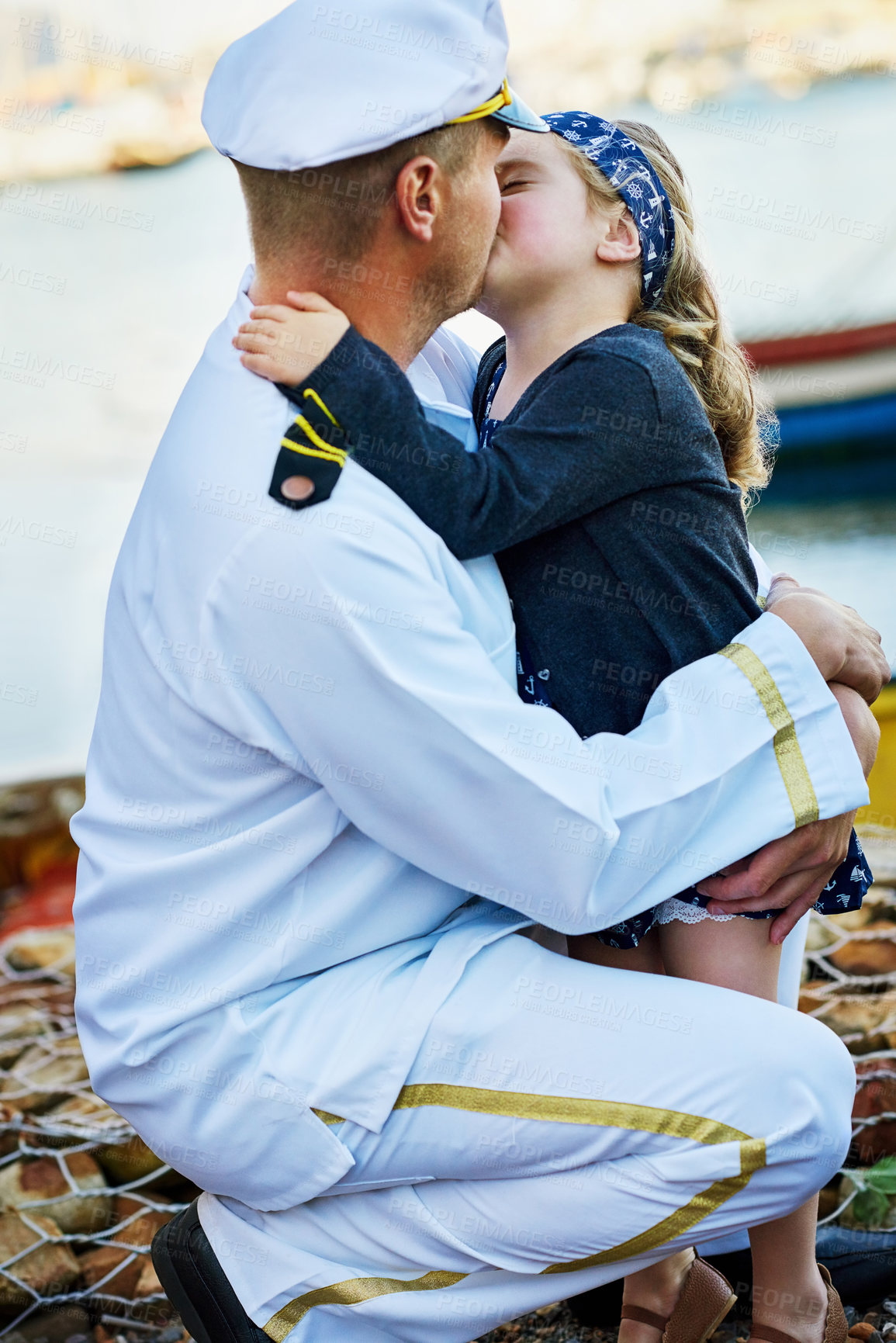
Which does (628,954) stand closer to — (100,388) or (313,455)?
(313,455)

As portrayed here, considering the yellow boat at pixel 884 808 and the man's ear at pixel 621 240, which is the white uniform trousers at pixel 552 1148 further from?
the yellow boat at pixel 884 808

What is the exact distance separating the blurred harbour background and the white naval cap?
444 cm

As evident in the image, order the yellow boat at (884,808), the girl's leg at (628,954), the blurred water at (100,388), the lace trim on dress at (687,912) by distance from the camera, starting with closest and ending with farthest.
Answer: the lace trim on dress at (687,912) < the girl's leg at (628,954) < the yellow boat at (884,808) < the blurred water at (100,388)

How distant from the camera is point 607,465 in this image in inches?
52.7

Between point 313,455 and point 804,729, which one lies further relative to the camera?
point 804,729

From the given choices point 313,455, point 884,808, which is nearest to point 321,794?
point 313,455

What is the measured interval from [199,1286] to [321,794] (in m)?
0.58

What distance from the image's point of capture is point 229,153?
50.3 inches

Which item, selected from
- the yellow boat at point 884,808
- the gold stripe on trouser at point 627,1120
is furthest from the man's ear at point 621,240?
the yellow boat at point 884,808

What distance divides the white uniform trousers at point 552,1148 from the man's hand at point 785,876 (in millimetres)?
107

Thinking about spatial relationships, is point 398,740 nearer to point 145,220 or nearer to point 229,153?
point 229,153

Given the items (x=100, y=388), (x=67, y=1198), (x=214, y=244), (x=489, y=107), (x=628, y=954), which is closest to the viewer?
(x=489, y=107)

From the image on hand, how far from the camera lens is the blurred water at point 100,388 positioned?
5824mm

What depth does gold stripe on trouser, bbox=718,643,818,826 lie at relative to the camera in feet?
4.31
